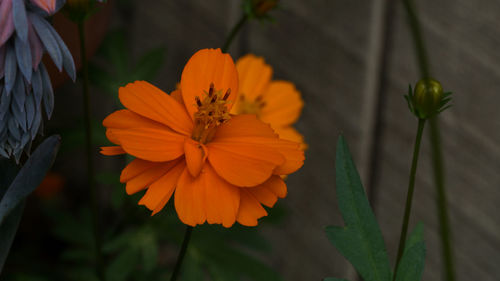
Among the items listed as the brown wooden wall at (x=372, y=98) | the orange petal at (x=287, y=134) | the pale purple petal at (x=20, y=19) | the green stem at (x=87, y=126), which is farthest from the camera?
the brown wooden wall at (x=372, y=98)

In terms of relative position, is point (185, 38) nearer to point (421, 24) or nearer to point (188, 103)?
point (421, 24)

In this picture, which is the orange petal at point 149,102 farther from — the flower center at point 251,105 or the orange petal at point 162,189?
the flower center at point 251,105

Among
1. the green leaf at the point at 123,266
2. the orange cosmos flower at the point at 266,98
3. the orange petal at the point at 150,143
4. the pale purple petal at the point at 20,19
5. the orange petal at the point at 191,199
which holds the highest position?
the pale purple petal at the point at 20,19

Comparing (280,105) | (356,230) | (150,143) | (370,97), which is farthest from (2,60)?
(370,97)

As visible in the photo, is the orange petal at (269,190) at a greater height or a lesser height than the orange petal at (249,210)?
greater

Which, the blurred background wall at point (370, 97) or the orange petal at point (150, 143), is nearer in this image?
the orange petal at point (150, 143)

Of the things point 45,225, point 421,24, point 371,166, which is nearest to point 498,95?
point 421,24

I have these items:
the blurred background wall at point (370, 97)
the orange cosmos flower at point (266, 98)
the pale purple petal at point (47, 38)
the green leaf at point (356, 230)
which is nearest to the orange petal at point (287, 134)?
the orange cosmos flower at point (266, 98)

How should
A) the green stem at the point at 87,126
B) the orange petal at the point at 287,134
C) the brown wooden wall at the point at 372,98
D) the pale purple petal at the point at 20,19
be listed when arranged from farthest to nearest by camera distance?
the brown wooden wall at the point at 372,98
the orange petal at the point at 287,134
the green stem at the point at 87,126
the pale purple petal at the point at 20,19
